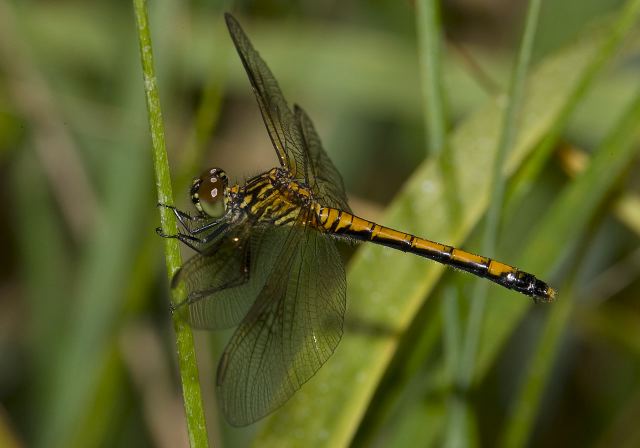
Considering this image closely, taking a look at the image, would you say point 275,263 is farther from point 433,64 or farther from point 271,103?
point 433,64

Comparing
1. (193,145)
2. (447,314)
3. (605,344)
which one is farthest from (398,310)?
(605,344)

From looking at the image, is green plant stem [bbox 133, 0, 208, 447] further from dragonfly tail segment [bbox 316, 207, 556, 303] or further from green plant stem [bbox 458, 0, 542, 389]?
dragonfly tail segment [bbox 316, 207, 556, 303]

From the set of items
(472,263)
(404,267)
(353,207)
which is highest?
(353,207)

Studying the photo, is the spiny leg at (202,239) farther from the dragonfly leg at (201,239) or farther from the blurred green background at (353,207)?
the blurred green background at (353,207)

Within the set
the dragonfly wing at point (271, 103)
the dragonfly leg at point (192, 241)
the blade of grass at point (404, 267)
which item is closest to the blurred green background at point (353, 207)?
the blade of grass at point (404, 267)

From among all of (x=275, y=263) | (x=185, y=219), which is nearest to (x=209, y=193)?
(x=185, y=219)

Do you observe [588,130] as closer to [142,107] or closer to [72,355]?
[142,107]
